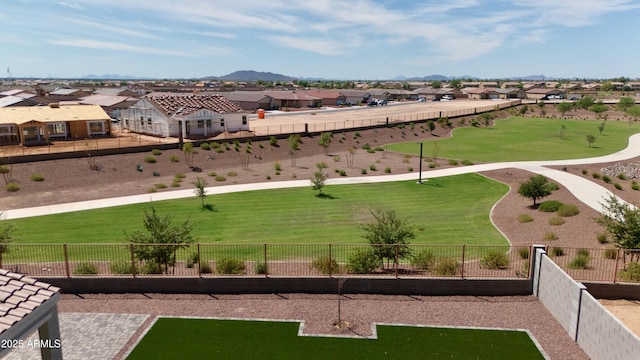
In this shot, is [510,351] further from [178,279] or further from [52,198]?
[52,198]

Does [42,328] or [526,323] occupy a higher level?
[42,328]

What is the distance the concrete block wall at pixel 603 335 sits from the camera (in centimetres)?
1319

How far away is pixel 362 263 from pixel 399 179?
27.0 meters

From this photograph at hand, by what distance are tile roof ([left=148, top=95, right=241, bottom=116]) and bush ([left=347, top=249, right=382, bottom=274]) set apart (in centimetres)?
4854

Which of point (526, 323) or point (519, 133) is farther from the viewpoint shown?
point (519, 133)

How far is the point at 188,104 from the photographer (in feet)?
222

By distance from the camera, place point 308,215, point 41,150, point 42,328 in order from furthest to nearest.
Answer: point 41,150 < point 308,215 < point 42,328

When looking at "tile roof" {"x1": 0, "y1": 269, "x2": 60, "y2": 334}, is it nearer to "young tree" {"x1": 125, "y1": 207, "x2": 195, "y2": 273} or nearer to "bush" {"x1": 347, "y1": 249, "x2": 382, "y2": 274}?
"young tree" {"x1": 125, "y1": 207, "x2": 195, "y2": 273}

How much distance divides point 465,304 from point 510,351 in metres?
3.45

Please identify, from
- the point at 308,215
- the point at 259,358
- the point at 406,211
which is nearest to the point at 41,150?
the point at 308,215

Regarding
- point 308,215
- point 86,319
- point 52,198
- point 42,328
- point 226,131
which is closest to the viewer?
point 42,328

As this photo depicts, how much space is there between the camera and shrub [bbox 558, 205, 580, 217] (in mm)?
32625

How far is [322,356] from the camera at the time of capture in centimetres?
1507

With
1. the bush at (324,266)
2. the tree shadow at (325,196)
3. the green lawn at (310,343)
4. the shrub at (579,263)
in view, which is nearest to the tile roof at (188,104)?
the tree shadow at (325,196)
